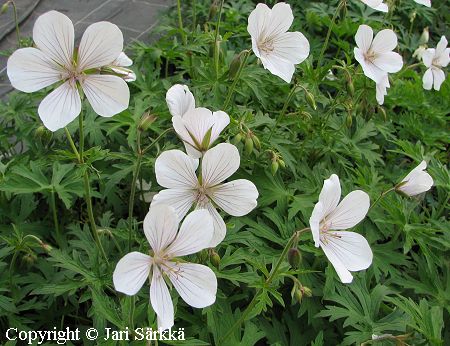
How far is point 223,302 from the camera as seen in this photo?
1814 mm

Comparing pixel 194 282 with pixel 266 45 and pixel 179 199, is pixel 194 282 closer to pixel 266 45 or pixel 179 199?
pixel 179 199

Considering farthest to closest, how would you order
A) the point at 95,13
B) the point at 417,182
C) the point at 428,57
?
the point at 95,13 → the point at 428,57 → the point at 417,182

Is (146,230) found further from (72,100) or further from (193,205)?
(72,100)

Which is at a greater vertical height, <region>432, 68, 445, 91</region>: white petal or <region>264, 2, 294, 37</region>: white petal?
<region>264, 2, 294, 37</region>: white petal

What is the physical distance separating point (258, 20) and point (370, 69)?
0.66 m

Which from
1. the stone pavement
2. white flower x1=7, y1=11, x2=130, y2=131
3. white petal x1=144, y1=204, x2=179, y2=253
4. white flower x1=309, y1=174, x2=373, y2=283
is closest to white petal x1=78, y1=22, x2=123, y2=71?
white flower x1=7, y1=11, x2=130, y2=131

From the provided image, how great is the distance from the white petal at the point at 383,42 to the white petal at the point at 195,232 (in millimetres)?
1362

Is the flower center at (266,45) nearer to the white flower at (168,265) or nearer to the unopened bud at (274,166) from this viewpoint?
the unopened bud at (274,166)

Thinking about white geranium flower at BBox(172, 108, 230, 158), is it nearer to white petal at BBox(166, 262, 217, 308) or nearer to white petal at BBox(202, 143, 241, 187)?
white petal at BBox(202, 143, 241, 187)

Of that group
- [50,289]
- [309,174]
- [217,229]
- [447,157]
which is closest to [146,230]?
[217,229]

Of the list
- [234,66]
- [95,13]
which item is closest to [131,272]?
[234,66]

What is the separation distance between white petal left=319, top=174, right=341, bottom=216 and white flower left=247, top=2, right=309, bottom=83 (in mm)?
582

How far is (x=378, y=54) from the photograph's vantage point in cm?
227

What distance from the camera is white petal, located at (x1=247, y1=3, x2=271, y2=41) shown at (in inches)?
69.6
